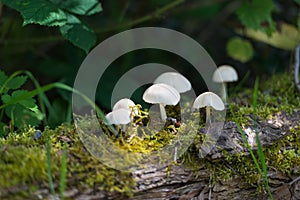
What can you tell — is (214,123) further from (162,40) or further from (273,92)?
(162,40)

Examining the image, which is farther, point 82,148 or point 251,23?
point 251,23

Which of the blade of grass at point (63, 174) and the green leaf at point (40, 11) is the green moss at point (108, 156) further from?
the green leaf at point (40, 11)

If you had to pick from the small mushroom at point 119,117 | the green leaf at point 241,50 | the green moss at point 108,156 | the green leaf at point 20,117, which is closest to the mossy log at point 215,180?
the green moss at point 108,156

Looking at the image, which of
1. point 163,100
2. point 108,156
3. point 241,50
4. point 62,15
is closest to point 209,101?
point 163,100

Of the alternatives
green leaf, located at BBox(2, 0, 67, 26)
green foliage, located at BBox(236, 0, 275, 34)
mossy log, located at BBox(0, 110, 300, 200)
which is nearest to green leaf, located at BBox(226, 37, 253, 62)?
green foliage, located at BBox(236, 0, 275, 34)

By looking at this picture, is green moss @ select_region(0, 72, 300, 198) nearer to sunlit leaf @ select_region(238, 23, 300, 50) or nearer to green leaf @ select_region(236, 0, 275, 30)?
green leaf @ select_region(236, 0, 275, 30)

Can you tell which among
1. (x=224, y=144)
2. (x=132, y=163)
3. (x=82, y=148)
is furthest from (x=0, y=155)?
(x=224, y=144)
